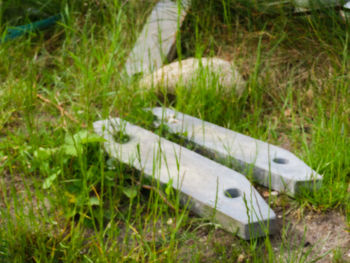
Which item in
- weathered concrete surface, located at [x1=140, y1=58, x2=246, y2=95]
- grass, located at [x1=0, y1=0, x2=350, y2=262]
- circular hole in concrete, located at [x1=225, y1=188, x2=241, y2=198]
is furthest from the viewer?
weathered concrete surface, located at [x1=140, y1=58, x2=246, y2=95]

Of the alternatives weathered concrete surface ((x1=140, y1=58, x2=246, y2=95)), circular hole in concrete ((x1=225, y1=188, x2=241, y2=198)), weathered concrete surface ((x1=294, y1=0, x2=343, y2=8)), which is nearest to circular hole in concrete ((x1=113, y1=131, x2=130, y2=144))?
weathered concrete surface ((x1=140, y1=58, x2=246, y2=95))

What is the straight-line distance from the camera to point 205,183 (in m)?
2.15

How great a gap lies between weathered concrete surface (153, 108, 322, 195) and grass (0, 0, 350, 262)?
2.8 inches

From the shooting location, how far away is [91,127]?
2.59 meters

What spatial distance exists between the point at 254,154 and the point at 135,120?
718 millimetres

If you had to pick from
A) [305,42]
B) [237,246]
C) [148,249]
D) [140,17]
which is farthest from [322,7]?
[148,249]

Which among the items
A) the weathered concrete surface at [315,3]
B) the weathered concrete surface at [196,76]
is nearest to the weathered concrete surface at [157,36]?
the weathered concrete surface at [196,76]

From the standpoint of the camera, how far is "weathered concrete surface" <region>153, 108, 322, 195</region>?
2209 millimetres

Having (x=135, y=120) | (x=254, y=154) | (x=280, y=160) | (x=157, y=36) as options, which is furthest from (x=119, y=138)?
(x=157, y=36)

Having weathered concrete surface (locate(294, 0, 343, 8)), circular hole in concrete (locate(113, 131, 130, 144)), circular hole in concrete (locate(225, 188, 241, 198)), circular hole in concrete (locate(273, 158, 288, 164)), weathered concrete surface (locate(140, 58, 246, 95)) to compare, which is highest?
weathered concrete surface (locate(294, 0, 343, 8))

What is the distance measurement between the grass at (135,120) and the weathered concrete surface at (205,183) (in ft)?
0.20

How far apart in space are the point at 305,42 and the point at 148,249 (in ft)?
6.24

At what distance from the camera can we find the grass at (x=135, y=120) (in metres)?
1.87

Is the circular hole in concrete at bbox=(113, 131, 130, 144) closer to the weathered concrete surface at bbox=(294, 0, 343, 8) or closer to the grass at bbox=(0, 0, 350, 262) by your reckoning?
the grass at bbox=(0, 0, 350, 262)
